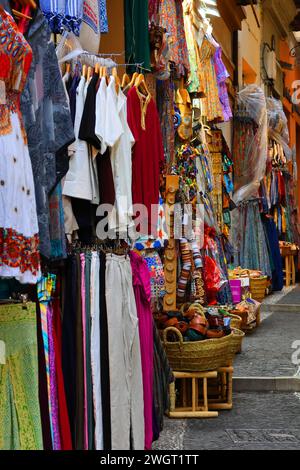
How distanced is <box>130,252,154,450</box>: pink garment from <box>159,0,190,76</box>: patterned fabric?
2877 mm

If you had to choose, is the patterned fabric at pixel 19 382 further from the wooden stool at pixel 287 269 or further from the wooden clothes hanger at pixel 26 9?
the wooden stool at pixel 287 269

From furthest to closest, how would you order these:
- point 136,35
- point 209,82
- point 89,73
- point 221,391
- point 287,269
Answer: point 287,269 → point 209,82 → point 221,391 → point 136,35 → point 89,73

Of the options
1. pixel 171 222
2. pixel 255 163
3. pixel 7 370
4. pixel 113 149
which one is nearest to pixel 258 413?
pixel 171 222

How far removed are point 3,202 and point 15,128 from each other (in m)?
0.37

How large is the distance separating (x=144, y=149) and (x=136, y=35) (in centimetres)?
136

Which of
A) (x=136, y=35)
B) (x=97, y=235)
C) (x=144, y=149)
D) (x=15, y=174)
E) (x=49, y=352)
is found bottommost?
(x=49, y=352)

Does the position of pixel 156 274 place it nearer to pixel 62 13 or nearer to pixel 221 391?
pixel 221 391

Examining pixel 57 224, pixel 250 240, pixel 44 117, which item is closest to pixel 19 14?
pixel 44 117

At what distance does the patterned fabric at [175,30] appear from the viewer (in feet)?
24.8

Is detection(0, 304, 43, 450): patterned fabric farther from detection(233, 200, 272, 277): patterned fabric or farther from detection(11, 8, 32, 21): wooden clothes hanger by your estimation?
detection(233, 200, 272, 277): patterned fabric

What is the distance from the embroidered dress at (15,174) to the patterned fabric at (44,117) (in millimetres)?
198

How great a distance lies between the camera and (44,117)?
408 cm

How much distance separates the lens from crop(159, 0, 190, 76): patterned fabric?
7.55 metres

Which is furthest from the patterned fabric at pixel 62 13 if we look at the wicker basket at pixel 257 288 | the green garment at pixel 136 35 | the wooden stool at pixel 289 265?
the wooden stool at pixel 289 265
